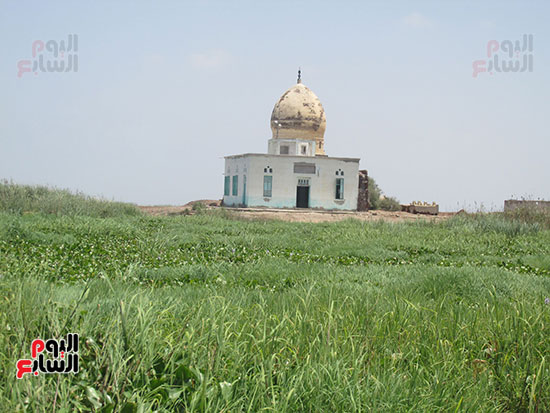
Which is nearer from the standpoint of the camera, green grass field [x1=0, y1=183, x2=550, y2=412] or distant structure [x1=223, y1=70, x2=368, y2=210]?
green grass field [x1=0, y1=183, x2=550, y2=412]

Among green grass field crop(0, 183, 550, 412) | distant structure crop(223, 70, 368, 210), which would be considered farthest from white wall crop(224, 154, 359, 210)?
green grass field crop(0, 183, 550, 412)

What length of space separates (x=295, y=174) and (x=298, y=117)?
4195 millimetres

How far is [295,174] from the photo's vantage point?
30188mm

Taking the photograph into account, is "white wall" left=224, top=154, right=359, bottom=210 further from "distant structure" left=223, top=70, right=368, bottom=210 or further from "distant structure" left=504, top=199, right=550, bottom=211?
"distant structure" left=504, top=199, right=550, bottom=211

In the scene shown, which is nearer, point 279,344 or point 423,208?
point 279,344

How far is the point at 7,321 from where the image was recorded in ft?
10.3

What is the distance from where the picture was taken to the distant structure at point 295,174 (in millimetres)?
29766

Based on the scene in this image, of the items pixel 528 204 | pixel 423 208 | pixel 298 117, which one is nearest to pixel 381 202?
pixel 423 208

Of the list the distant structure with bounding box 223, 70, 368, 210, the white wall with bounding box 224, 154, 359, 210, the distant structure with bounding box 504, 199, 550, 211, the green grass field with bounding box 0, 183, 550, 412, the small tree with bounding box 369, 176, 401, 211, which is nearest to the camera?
the green grass field with bounding box 0, 183, 550, 412

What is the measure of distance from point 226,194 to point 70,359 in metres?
30.5

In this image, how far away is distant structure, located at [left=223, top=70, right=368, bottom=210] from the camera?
29.8 metres

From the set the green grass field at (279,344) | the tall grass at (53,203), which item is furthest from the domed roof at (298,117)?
the green grass field at (279,344)

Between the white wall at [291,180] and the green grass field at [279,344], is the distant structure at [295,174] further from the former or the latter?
the green grass field at [279,344]

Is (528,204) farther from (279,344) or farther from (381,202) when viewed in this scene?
(279,344)
